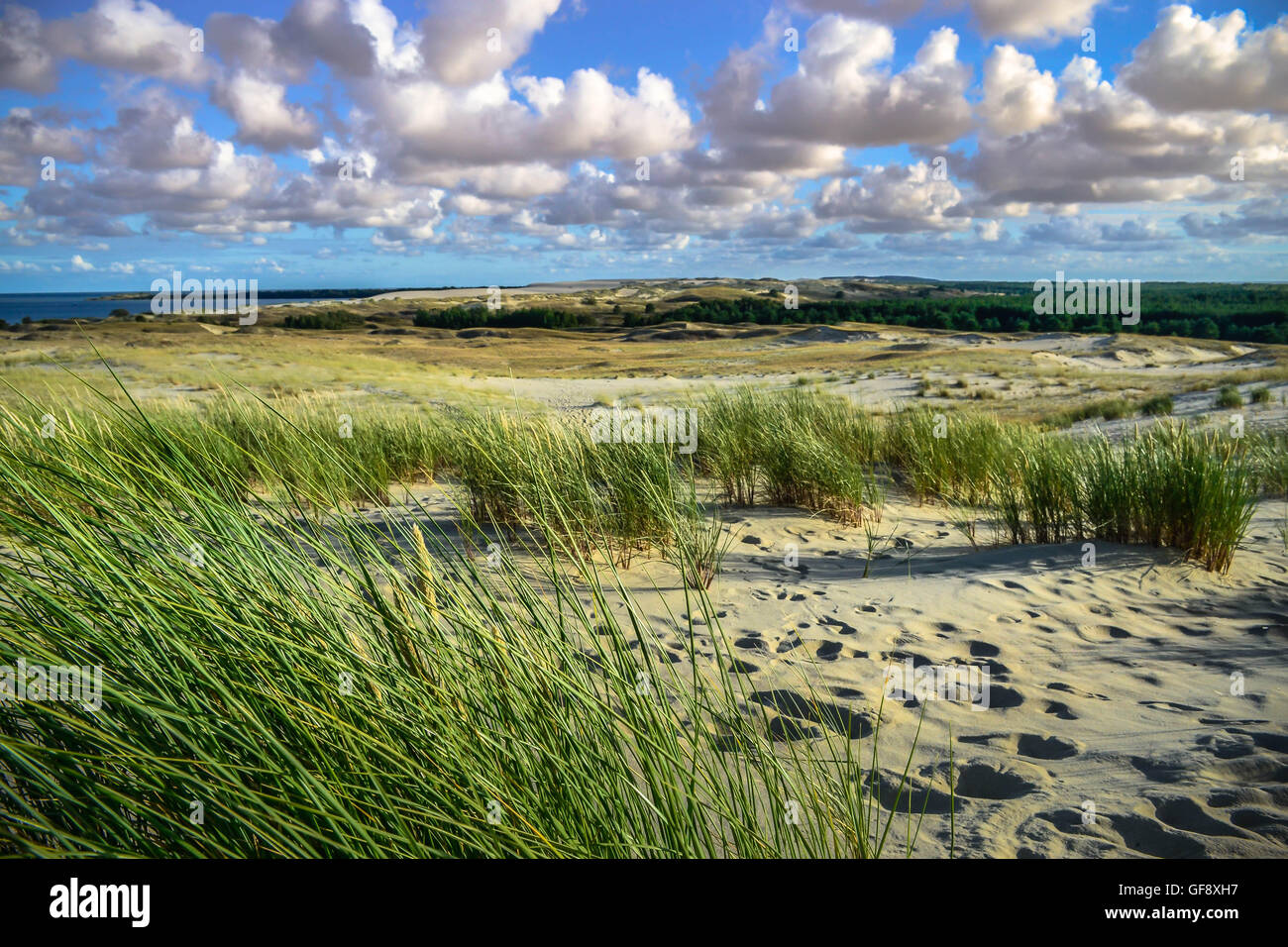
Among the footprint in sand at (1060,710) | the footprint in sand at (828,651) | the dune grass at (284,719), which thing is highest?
the dune grass at (284,719)

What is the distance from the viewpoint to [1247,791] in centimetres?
197

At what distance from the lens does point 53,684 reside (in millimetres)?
1125

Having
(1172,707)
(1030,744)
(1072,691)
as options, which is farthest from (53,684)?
(1172,707)

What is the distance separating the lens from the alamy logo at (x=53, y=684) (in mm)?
1100

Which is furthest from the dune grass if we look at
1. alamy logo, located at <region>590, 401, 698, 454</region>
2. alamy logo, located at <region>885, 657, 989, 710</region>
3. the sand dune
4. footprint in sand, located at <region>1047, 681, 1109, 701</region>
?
alamy logo, located at <region>590, 401, 698, 454</region>

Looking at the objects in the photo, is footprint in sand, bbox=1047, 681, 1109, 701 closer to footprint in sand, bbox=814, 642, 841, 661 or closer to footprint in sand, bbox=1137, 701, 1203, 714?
footprint in sand, bbox=1137, 701, 1203, 714
